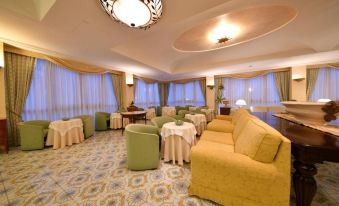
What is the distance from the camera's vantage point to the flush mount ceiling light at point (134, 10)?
165 centimetres

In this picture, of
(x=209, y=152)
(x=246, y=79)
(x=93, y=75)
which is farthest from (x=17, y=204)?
(x=246, y=79)

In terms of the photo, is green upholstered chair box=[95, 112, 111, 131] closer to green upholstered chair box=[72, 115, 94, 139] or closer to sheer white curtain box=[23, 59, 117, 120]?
sheer white curtain box=[23, 59, 117, 120]

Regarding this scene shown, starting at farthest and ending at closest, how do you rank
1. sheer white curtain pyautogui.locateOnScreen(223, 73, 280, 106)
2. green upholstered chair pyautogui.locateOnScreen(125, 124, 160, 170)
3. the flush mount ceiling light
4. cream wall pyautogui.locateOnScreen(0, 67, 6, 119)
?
sheer white curtain pyautogui.locateOnScreen(223, 73, 280, 106) < cream wall pyautogui.locateOnScreen(0, 67, 6, 119) < green upholstered chair pyautogui.locateOnScreen(125, 124, 160, 170) < the flush mount ceiling light

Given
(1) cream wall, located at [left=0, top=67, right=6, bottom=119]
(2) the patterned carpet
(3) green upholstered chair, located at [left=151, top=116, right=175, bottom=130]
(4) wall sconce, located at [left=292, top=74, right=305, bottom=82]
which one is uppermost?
(4) wall sconce, located at [left=292, top=74, right=305, bottom=82]

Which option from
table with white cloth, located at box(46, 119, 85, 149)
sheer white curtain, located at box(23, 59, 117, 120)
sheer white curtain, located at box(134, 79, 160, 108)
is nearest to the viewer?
table with white cloth, located at box(46, 119, 85, 149)

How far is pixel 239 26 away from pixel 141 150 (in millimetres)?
3343

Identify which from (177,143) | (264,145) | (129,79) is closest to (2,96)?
(129,79)

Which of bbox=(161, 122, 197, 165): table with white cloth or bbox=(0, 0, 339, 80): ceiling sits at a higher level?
bbox=(0, 0, 339, 80): ceiling

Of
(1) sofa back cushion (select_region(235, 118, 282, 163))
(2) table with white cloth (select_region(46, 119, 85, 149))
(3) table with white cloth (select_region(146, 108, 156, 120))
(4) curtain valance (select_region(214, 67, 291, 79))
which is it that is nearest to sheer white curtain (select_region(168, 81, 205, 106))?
(4) curtain valance (select_region(214, 67, 291, 79))

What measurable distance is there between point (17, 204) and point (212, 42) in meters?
4.93

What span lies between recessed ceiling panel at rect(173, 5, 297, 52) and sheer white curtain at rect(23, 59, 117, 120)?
12.9 feet

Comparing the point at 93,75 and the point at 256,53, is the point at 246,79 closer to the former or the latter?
the point at 256,53

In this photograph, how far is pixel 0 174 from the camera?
228cm

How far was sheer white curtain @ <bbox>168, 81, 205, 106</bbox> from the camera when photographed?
27.9 feet
